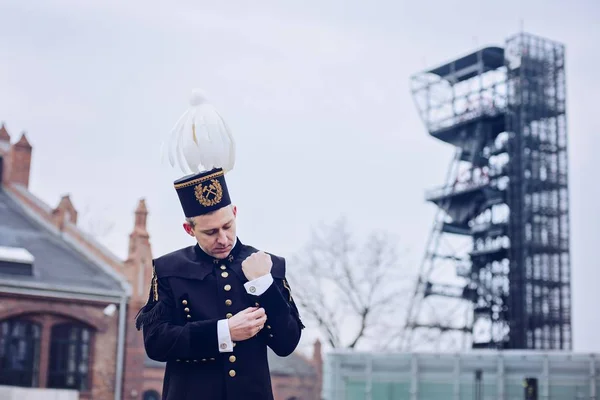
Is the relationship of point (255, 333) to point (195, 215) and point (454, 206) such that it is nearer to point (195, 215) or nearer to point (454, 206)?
point (195, 215)

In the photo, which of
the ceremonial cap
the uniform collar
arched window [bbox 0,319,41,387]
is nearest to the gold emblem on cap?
the ceremonial cap

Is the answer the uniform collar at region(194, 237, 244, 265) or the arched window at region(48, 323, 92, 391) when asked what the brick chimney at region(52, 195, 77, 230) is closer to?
the arched window at region(48, 323, 92, 391)

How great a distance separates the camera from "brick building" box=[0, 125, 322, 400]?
85.5 ft

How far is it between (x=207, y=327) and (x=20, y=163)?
2912 centimetres

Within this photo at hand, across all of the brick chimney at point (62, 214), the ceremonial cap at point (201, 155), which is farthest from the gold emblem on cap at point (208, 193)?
the brick chimney at point (62, 214)

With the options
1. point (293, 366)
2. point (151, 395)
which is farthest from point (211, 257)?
point (293, 366)

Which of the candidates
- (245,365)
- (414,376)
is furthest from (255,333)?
(414,376)

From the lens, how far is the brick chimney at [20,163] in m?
31.4

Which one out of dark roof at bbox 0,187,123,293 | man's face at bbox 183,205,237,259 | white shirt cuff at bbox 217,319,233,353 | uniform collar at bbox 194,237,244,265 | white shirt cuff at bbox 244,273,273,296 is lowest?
white shirt cuff at bbox 217,319,233,353

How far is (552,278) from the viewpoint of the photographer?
41688 millimetres

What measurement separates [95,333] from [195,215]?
78.5 feet

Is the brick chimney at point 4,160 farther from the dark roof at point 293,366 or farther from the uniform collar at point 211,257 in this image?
the uniform collar at point 211,257

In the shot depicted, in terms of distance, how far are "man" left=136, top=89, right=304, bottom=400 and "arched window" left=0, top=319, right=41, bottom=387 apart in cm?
2301

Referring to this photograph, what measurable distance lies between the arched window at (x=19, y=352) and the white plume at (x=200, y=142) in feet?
75.4
